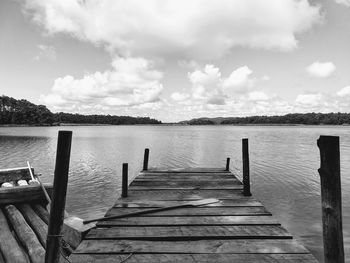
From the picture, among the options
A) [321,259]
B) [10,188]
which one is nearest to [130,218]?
[10,188]

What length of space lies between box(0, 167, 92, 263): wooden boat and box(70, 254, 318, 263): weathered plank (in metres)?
0.53

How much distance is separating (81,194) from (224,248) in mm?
13093

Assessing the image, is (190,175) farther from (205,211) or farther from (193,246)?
(193,246)

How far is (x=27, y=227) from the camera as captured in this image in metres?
5.77

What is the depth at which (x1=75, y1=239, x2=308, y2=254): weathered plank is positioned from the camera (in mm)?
4281

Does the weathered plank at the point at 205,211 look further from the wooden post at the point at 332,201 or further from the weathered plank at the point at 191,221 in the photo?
the wooden post at the point at 332,201

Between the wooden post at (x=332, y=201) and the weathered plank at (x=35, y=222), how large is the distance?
16.9 ft

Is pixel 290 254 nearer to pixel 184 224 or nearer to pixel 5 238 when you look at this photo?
pixel 184 224

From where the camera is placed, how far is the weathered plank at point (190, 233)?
479cm

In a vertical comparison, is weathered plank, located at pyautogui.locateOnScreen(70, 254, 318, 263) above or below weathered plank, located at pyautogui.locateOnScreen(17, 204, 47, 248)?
above

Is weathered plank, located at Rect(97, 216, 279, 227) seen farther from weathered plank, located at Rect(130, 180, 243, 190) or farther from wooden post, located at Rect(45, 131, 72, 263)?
weathered plank, located at Rect(130, 180, 243, 190)

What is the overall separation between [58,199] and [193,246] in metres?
2.37

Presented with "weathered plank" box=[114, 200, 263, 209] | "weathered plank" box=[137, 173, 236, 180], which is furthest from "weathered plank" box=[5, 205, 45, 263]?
"weathered plank" box=[137, 173, 236, 180]

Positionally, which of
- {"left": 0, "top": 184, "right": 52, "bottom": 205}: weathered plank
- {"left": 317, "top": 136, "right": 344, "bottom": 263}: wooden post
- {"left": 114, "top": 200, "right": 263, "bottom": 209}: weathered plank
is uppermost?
{"left": 317, "top": 136, "right": 344, "bottom": 263}: wooden post
